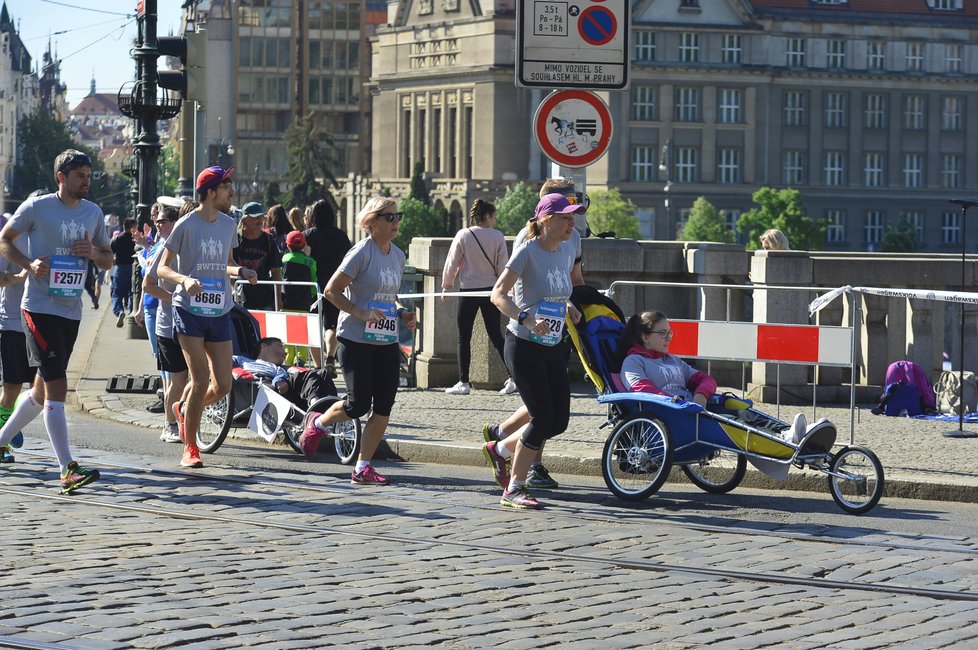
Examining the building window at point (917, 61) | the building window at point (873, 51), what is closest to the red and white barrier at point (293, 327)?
the building window at point (873, 51)

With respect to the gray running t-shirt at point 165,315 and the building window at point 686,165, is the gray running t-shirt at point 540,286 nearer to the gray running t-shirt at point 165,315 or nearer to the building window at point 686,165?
the gray running t-shirt at point 165,315

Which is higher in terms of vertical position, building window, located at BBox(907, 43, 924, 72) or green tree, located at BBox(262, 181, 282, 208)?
building window, located at BBox(907, 43, 924, 72)

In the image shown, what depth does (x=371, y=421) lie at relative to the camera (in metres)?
10.8

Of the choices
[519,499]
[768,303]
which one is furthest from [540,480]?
[768,303]

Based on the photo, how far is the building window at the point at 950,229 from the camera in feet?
429

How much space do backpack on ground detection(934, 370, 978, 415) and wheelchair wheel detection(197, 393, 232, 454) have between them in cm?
621

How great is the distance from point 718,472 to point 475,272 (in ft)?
16.5

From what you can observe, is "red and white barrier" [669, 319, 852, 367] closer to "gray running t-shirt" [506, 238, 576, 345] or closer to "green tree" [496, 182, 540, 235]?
"gray running t-shirt" [506, 238, 576, 345]

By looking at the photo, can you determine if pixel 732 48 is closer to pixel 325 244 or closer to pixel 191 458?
pixel 325 244

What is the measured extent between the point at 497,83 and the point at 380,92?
1571 cm

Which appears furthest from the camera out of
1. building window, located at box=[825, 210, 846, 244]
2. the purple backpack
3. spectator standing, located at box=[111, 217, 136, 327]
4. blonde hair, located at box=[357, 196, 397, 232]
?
building window, located at box=[825, 210, 846, 244]

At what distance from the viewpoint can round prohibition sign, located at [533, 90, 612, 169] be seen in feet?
43.5

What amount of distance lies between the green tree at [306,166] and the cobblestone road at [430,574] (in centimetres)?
13148

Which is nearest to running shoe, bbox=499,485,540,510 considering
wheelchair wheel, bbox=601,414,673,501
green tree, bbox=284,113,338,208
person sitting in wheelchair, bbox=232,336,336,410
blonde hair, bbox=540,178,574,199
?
wheelchair wheel, bbox=601,414,673,501
